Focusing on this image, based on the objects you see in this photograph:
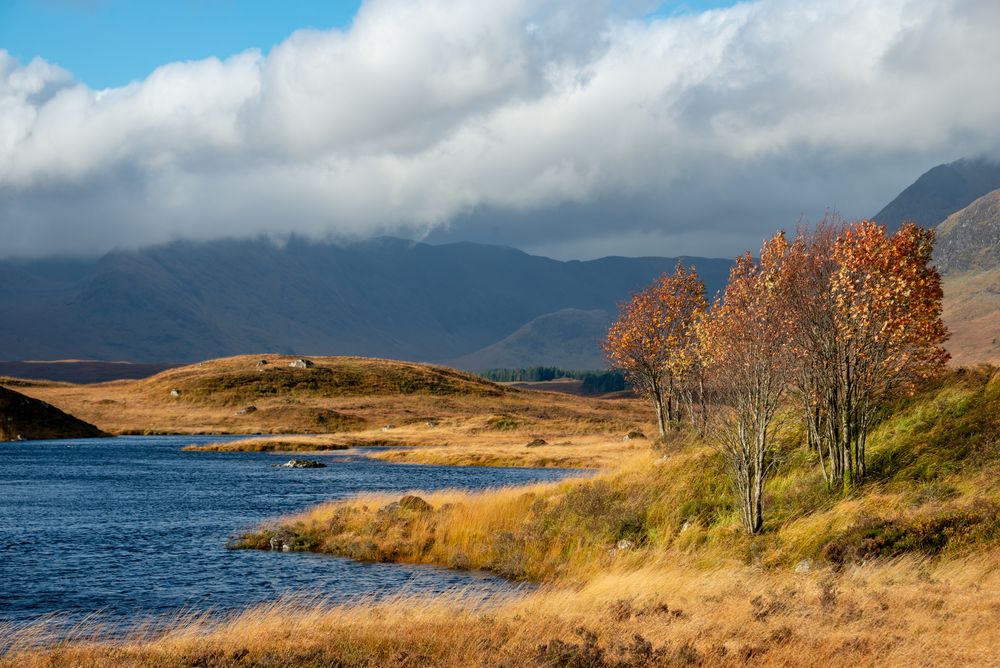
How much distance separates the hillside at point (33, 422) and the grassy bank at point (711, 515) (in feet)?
354

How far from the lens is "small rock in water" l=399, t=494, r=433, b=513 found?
136 feet

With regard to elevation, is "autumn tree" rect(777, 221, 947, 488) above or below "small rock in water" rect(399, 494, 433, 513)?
above

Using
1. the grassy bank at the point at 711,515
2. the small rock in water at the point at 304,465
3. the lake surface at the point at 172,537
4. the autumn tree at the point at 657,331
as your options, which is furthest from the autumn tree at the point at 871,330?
the small rock in water at the point at 304,465

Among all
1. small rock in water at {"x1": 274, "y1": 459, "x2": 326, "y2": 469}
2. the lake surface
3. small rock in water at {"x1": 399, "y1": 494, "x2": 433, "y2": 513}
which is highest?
small rock in water at {"x1": 399, "y1": 494, "x2": 433, "y2": 513}

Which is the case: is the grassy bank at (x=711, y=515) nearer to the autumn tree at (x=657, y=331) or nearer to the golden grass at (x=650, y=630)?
the golden grass at (x=650, y=630)

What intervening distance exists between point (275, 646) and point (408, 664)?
2.92 metres

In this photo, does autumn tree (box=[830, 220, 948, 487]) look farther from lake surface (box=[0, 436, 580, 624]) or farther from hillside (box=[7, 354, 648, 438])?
hillside (box=[7, 354, 648, 438])

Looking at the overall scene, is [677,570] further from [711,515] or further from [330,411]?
[330,411]

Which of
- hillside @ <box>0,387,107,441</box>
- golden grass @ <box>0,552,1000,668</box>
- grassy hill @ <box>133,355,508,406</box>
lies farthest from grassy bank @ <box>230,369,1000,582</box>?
Answer: grassy hill @ <box>133,355,508,406</box>

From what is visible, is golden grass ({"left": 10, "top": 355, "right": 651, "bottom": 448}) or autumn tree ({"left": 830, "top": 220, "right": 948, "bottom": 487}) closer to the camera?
autumn tree ({"left": 830, "top": 220, "right": 948, "bottom": 487})

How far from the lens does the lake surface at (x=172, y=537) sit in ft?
98.5

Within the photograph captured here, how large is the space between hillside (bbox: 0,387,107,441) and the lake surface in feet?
150

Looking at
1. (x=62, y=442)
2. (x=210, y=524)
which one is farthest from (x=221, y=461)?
(x=210, y=524)

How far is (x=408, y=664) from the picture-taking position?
16844mm
